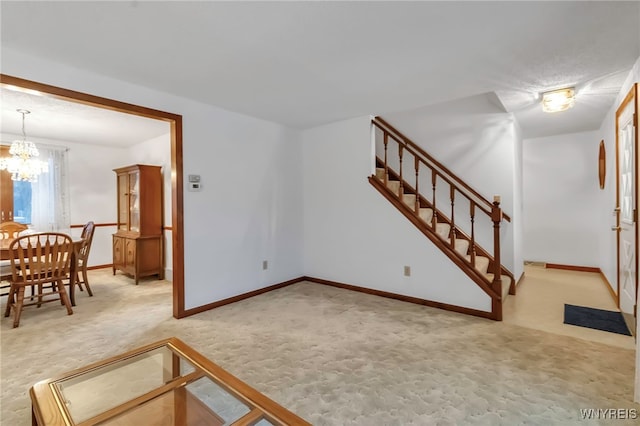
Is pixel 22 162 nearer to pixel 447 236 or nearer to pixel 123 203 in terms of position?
pixel 123 203

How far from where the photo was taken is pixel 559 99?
295cm

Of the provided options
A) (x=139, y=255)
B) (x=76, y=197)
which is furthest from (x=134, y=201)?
(x=76, y=197)

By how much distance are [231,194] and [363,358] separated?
2371 millimetres

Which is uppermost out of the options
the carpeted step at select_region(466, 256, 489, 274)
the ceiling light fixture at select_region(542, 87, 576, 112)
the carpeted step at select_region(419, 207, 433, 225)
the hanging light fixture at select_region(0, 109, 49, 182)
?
the ceiling light fixture at select_region(542, 87, 576, 112)

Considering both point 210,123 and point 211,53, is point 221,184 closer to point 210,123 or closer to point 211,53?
point 210,123

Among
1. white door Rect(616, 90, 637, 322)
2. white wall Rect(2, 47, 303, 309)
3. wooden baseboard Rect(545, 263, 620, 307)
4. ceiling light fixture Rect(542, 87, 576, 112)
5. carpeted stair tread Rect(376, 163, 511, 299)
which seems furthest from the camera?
wooden baseboard Rect(545, 263, 620, 307)

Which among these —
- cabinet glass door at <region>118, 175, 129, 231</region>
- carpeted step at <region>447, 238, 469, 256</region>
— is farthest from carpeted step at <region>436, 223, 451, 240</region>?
cabinet glass door at <region>118, 175, 129, 231</region>

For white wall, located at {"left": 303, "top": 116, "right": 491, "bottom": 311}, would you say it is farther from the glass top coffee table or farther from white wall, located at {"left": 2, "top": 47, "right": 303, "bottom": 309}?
the glass top coffee table

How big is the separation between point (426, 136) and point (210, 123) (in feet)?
9.97

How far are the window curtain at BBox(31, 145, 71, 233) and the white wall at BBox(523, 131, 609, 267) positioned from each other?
821 centimetres

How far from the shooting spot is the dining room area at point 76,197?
3322 millimetres

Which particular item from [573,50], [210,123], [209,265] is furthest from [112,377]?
[573,50]

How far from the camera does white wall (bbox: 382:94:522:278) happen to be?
3.78m

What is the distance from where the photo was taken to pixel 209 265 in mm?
3389
